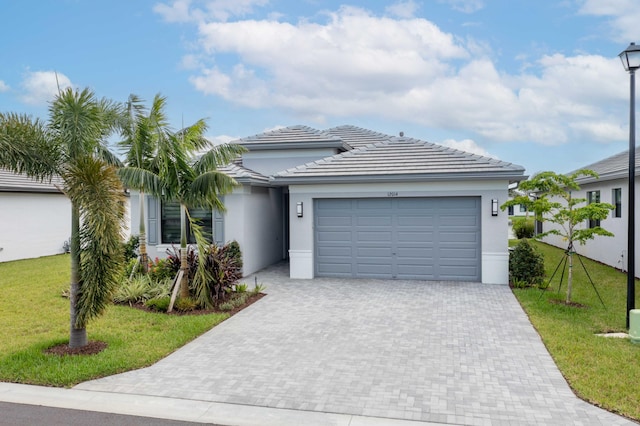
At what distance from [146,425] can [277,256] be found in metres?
12.0

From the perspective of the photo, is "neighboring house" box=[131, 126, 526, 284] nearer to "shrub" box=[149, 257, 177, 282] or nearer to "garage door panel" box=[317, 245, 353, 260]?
"garage door panel" box=[317, 245, 353, 260]

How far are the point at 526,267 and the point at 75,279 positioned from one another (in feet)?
35.5

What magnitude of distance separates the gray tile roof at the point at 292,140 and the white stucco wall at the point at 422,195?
3.63 meters

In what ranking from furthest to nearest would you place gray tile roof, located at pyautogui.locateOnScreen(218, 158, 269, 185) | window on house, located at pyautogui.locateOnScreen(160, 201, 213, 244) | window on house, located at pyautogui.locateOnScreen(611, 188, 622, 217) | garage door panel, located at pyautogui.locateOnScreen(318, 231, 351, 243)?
window on house, located at pyautogui.locateOnScreen(611, 188, 622, 217) < window on house, located at pyautogui.locateOnScreen(160, 201, 213, 244) < garage door panel, located at pyautogui.locateOnScreen(318, 231, 351, 243) < gray tile roof, located at pyautogui.locateOnScreen(218, 158, 269, 185)

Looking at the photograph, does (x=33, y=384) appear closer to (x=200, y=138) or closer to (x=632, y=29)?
(x=200, y=138)

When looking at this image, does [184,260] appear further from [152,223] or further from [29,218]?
[29,218]

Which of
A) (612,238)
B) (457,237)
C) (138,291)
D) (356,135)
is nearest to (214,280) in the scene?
(138,291)

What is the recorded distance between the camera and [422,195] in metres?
12.8

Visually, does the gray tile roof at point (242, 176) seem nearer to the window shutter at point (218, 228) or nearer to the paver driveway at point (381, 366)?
the window shutter at point (218, 228)

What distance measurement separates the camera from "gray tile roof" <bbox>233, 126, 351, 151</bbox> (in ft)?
54.4

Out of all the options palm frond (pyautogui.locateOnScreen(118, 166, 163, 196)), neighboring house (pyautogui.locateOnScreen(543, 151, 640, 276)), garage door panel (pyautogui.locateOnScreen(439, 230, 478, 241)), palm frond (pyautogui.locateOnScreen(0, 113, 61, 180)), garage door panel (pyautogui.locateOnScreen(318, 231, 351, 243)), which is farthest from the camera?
neighboring house (pyautogui.locateOnScreen(543, 151, 640, 276))

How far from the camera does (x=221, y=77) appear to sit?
1891 cm

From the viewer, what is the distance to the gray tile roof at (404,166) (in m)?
12.2

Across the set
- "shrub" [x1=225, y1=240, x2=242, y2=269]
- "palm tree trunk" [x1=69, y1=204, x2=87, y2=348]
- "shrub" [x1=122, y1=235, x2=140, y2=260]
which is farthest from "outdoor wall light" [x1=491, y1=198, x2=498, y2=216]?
"shrub" [x1=122, y1=235, x2=140, y2=260]
